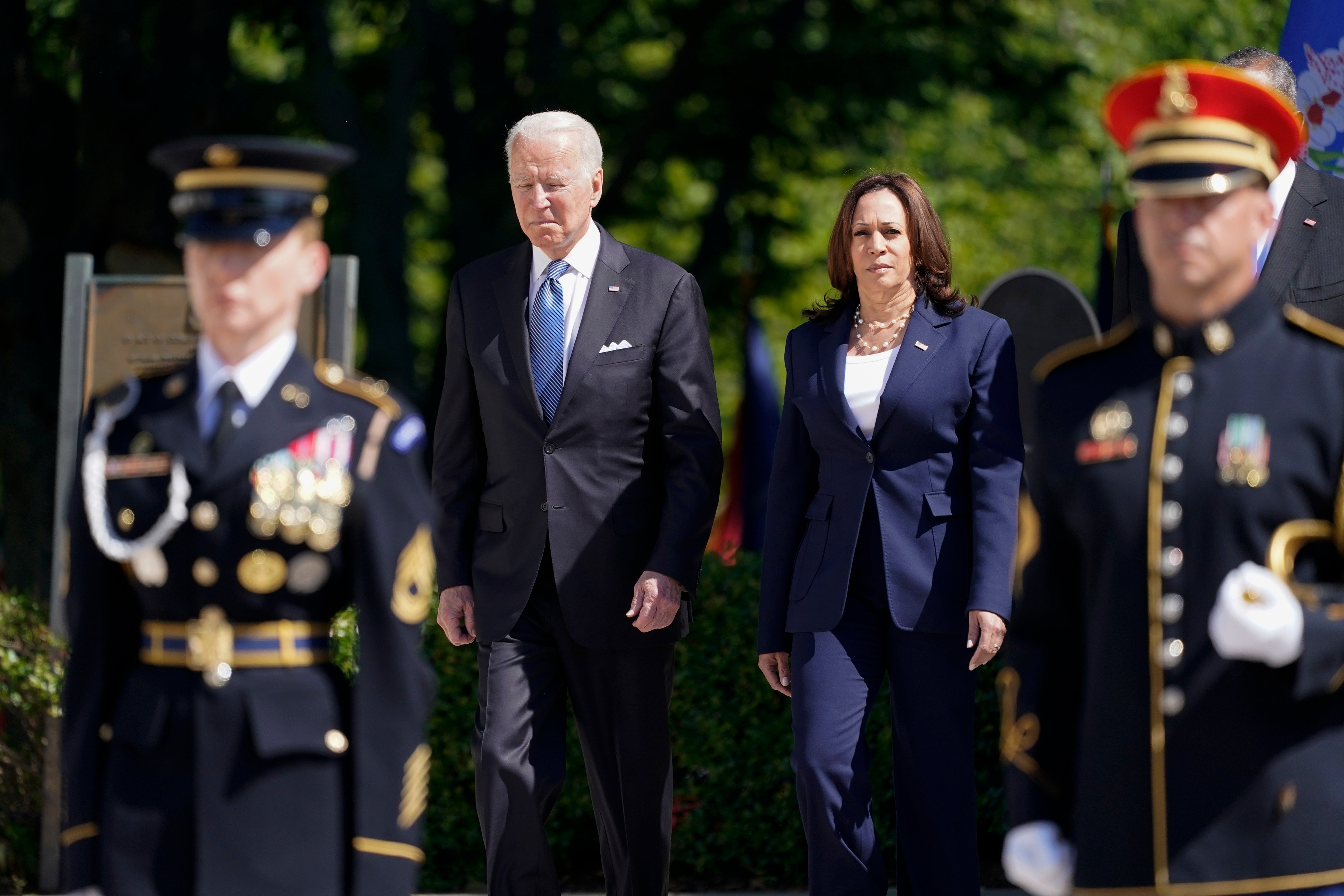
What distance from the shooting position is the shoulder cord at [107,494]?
3.05m

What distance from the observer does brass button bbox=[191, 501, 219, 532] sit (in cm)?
304

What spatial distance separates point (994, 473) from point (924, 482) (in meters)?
0.19

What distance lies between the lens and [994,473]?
4.74m

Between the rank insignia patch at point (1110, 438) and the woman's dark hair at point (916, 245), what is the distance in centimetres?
→ 183

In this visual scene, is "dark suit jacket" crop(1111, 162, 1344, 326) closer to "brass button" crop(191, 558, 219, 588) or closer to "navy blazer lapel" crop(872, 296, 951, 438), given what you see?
"navy blazer lapel" crop(872, 296, 951, 438)

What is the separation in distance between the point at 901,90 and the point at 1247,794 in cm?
937

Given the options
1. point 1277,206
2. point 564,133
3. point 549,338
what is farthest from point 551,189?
point 1277,206

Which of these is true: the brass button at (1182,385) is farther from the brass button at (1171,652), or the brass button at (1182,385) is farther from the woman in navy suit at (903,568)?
the woman in navy suit at (903,568)

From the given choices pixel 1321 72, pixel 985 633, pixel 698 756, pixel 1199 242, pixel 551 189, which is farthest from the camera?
pixel 698 756

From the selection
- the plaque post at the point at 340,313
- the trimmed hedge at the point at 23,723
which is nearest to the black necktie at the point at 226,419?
the plaque post at the point at 340,313

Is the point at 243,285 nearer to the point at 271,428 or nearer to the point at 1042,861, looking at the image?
the point at 271,428

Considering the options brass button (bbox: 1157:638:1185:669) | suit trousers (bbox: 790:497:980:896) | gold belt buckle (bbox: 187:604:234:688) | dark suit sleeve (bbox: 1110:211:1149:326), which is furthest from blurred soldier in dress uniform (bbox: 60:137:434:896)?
dark suit sleeve (bbox: 1110:211:1149:326)

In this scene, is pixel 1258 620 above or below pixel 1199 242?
below

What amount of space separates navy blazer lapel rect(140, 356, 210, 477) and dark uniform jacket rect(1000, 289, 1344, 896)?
5.03 ft
